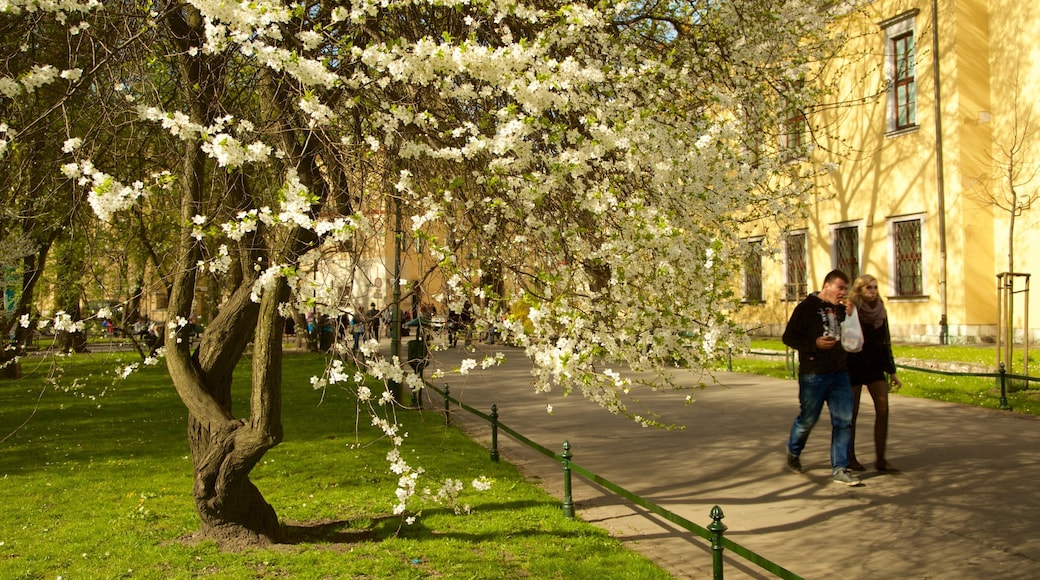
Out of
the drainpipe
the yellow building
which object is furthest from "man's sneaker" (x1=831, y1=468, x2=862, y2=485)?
the drainpipe

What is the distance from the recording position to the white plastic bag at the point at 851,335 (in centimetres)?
750

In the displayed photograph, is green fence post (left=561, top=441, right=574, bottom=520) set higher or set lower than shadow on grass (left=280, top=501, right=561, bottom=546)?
higher

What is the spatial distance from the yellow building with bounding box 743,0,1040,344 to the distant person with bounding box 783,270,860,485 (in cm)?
1018

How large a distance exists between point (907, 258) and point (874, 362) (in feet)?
48.7

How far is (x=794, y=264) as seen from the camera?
24.9m

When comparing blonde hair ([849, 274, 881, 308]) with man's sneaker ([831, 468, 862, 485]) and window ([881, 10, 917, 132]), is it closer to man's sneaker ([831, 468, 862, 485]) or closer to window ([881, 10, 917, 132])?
man's sneaker ([831, 468, 862, 485])

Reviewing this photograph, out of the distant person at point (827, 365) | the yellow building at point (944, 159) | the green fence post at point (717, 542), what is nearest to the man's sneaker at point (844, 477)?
the distant person at point (827, 365)

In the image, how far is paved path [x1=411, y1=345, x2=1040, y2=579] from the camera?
5.53 m

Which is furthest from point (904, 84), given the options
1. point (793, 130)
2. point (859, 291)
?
point (859, 291)

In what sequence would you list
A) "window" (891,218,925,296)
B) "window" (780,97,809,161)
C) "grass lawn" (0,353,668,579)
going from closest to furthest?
"grass lawn" (0,353,668,579) < "window" (780,97,809,161) < "window" (891,218,925,296)

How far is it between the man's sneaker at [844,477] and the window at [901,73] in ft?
51.1

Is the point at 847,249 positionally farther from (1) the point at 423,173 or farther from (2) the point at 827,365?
(1) the point at 423,173

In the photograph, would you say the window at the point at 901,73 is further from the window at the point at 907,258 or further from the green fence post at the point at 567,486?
the green fence post at the point at 567,486

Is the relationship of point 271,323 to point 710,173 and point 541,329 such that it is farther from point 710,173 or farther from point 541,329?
point 710,173
